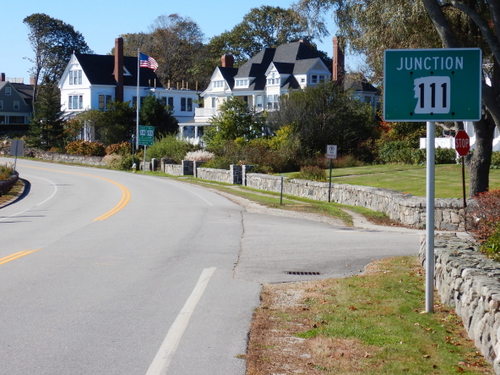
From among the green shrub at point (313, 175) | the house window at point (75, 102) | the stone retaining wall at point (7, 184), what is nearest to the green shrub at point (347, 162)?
the green shrub at point (313, 175)

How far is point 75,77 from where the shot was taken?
84.8m

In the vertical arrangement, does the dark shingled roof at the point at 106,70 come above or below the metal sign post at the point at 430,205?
Answer: above

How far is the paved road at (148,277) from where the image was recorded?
7.77 meters

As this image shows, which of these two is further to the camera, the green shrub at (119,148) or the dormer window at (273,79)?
the dormer window at (273,79)

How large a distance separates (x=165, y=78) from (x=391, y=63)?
98.5m

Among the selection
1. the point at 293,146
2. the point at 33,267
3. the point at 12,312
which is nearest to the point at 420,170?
the point at 293,146

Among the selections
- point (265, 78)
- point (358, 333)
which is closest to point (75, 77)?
point (265, 78)

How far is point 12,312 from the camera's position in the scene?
9633 millimetres

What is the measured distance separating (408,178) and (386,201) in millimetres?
12160

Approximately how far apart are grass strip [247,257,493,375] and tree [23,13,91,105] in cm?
9680

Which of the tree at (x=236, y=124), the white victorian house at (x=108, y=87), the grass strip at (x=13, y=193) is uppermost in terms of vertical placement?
the white victorian house at (x=108, y=87)

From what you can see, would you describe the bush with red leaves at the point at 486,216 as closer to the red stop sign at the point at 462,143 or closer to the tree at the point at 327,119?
the red stop sign at the point at 462,143

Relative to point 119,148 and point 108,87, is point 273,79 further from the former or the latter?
point 108,87

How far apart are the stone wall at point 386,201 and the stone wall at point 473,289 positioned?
1005 cm
